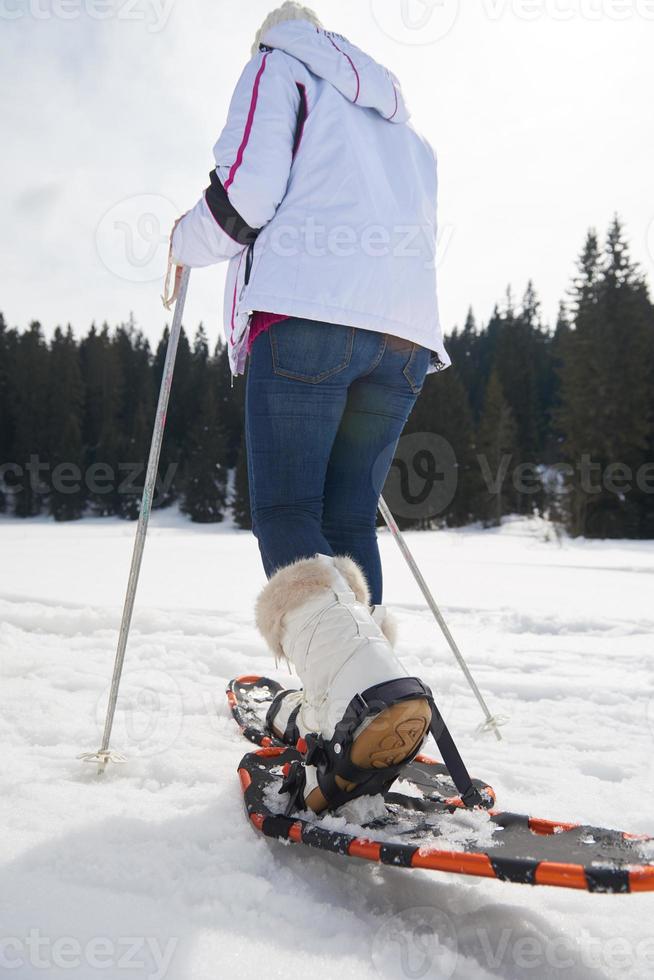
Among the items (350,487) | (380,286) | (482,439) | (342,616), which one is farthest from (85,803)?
(482,439)

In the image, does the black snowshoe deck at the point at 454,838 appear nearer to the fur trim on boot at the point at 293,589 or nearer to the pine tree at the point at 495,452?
the fur trim on boot at the point at 293,589

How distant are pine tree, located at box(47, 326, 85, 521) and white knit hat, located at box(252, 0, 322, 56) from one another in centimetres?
3527

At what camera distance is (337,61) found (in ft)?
4.95

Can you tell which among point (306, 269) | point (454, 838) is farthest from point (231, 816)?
point (306, 269)

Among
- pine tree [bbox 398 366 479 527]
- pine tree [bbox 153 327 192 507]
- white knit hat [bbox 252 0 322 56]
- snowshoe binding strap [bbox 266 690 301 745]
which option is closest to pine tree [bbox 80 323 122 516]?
pine tree [bbox 153 327 192 507]

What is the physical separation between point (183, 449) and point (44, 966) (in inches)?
1530

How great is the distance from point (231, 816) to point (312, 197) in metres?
1.34

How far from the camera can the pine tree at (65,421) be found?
35812 mm

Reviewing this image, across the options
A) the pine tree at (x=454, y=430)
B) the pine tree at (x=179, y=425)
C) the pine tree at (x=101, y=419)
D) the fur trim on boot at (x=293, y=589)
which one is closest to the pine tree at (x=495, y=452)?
the pine tree at (x=454, y=430)

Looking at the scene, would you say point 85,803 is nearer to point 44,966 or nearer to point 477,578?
point 44,966

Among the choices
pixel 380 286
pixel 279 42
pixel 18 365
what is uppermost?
pixel 18 365

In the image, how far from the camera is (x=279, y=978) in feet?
2.72

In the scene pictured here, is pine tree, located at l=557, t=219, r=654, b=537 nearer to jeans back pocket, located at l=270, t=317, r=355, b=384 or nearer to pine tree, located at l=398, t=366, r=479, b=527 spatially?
pine tree, located at l=398, t=366, r=479, b=527

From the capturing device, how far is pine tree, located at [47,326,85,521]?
117 ft
